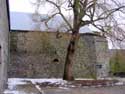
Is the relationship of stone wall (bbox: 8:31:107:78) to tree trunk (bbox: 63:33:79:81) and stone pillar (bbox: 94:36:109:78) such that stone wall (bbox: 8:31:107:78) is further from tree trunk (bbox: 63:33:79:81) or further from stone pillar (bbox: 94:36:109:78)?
tree trunk (bbox: 63:33:79:81)

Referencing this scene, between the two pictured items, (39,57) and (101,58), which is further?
(101,58)

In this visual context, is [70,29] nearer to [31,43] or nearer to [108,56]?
[31,43]

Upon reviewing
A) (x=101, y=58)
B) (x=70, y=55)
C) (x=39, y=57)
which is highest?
(x=70, y=55)

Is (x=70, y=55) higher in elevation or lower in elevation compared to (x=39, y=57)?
higher

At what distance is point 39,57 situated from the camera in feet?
106

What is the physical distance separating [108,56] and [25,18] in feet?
34.3

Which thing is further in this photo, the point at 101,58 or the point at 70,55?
the point at 101,58

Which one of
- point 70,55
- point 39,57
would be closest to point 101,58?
point 39,57

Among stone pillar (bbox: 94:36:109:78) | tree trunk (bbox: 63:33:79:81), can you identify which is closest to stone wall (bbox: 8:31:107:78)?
stone pillar (bbox: 94:36:109:78)

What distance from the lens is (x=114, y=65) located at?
122 feet

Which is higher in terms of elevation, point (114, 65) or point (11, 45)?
point (11, 45)

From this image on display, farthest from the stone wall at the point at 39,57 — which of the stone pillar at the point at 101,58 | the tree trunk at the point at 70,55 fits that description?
the tree trunk at the point at 70,55

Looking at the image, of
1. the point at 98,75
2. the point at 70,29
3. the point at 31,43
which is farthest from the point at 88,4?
the point at 98,75

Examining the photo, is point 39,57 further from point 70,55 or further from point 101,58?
point 101,58
